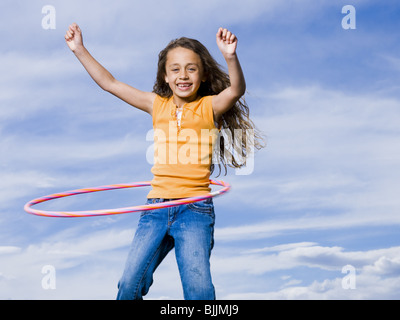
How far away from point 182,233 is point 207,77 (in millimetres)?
1644

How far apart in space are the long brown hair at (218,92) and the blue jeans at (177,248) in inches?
37.3

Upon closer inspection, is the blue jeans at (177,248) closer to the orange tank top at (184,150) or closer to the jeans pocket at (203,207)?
the jeans pocket at (203,207)

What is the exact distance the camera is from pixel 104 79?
564 cm

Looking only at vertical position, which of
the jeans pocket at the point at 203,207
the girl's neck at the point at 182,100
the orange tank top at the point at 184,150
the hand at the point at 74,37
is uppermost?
the hand at the point at 74,37

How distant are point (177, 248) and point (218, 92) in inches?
65.4

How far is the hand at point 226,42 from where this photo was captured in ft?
15.4

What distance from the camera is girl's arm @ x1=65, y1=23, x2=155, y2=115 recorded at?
18.2 ft

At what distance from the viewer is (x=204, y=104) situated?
5.19 meters

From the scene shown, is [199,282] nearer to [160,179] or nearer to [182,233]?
[182,233]

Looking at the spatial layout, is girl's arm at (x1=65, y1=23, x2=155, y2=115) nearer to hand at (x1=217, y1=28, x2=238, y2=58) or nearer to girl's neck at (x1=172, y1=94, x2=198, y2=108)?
girl's neck at (x1=172, y1=94, x2=198, y2=108)

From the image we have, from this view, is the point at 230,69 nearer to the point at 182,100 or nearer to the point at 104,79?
the point at 182,100

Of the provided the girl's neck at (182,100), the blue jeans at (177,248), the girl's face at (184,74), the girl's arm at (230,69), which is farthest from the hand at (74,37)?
the blue jeans at (177,248)

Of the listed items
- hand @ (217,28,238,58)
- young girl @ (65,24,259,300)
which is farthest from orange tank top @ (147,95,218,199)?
hand @ (217,28,238,58)
